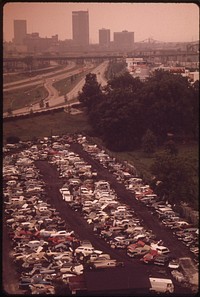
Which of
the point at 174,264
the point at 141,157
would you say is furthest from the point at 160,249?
the point at 141,157

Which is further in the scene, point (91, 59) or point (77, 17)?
point (91, 59)

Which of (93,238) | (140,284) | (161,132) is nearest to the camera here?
(140,284)

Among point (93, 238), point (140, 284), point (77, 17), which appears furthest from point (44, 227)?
point (77, 17)

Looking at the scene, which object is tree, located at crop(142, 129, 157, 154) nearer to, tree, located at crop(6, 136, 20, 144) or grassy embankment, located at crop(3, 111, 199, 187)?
grassy embankment, located at crop(3, 111, 199, 187)

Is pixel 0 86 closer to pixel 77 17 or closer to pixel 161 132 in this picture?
pixel 77 17

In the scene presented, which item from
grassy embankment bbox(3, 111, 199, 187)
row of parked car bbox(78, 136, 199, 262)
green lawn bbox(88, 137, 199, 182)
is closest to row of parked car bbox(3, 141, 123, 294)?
grassy embankment bbox(3, 111, 199, 187)

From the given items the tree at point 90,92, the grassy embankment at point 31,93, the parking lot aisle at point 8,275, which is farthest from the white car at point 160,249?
the grassy embankment at point 31,93

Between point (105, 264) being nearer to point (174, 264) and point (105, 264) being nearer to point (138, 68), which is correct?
point (174, 264)
